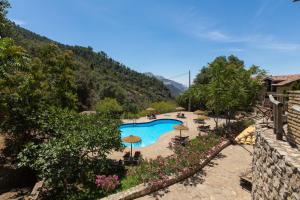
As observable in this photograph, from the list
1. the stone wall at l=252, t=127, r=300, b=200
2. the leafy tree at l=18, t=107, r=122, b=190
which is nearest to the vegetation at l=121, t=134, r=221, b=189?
the leafy tree at l=18, t=107, r=122, b=190

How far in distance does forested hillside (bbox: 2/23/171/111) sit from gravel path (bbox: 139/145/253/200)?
24.4 m

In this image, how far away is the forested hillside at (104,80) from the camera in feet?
138

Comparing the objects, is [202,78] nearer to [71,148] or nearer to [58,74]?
[58,74]

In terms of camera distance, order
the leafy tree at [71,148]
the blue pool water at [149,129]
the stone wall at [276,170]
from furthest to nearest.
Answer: the blue pool water at [149,129] < the leafy tree at [71,148] < the stone wall at [276,170]

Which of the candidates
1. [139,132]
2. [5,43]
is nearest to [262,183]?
[5,43]

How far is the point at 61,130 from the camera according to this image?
1268 cm

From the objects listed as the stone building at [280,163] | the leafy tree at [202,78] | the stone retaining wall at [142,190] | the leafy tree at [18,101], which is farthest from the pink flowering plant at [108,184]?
the leafy tree at [202,78]

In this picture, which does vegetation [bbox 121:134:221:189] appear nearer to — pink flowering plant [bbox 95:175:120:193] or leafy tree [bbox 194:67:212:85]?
pink flowering plant [bbox 95:175:120:193]

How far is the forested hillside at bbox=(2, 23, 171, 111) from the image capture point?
4219 centimetres

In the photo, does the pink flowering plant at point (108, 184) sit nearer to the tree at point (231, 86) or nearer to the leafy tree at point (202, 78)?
the tree at point (231, 86)

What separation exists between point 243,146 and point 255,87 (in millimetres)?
7072

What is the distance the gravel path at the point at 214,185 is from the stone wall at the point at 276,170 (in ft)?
8.36

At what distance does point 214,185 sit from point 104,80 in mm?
62051

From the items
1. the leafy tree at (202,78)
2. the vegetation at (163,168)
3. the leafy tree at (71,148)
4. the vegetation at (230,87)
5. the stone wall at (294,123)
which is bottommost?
the vegetation at (163,168)
